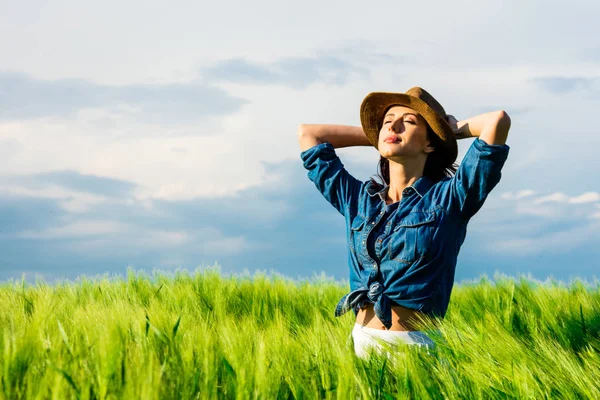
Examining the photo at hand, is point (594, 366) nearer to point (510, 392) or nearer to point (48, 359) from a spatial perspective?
point (510, 392)

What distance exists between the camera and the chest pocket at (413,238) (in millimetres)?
2826

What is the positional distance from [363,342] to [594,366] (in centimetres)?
95

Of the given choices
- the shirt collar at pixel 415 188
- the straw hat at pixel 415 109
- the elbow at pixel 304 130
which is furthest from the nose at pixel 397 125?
the elbow at pixel 304 130

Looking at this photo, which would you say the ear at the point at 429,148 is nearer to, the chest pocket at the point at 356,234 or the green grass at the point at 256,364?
the chest pocket at the point at 356,234

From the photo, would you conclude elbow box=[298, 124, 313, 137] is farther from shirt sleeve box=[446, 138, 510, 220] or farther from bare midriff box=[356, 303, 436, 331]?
bare midriff box=[356, 303, 436, 331]

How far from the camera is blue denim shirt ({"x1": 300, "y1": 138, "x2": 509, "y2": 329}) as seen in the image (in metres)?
2.76

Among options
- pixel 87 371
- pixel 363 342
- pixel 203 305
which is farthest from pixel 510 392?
pixel 203 305

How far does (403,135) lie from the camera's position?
3.01 meters

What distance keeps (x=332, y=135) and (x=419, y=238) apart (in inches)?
33.4

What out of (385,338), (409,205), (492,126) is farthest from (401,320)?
(492,126)

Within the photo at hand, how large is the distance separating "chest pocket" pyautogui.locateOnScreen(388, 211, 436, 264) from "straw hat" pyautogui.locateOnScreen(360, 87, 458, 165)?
1.46 ft

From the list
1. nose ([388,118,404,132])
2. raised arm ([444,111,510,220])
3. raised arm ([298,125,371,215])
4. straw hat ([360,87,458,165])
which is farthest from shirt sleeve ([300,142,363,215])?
raised arm ([444,111,510,220])

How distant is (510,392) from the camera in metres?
2.07

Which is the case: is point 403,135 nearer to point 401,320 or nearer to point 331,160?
point 331,160
